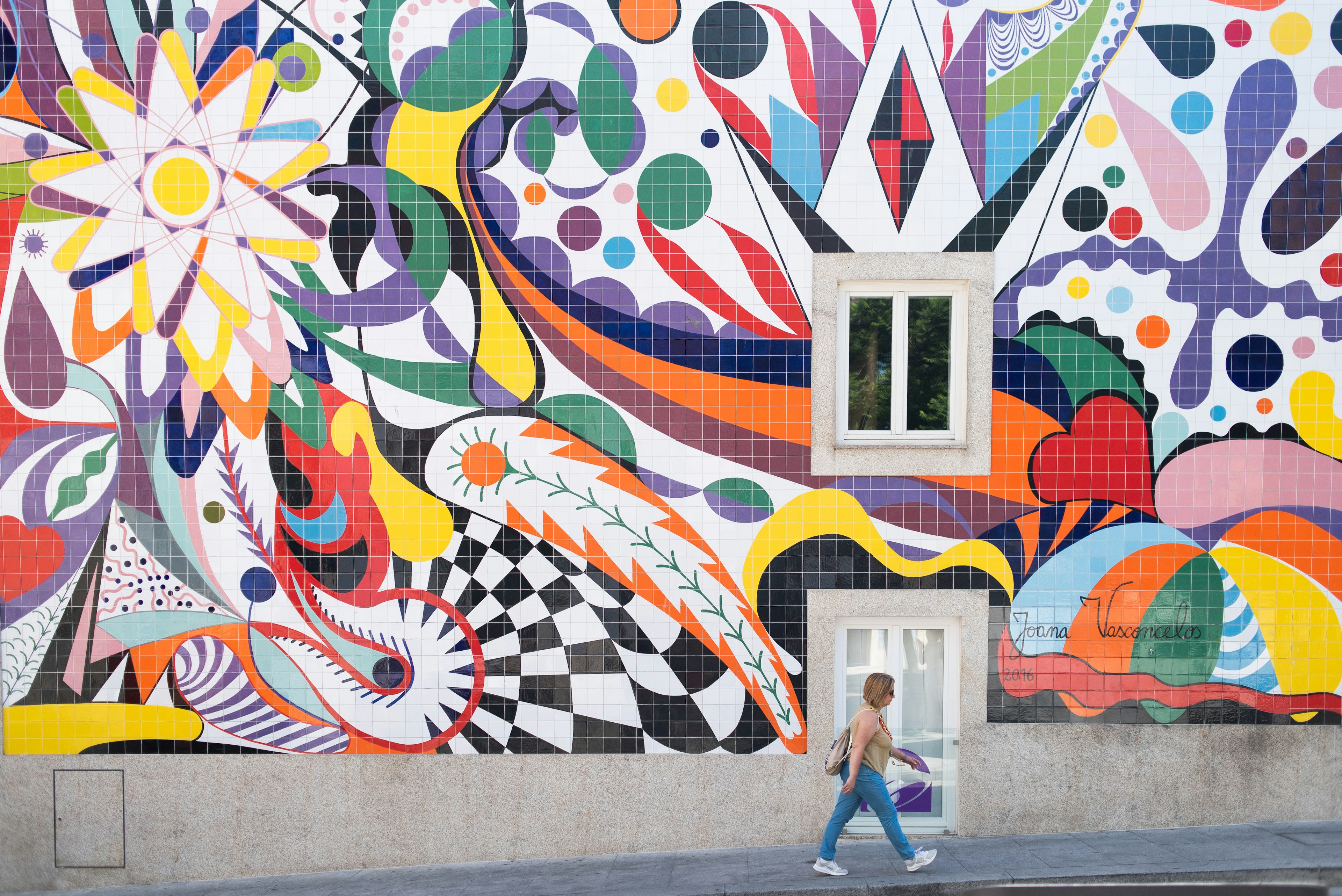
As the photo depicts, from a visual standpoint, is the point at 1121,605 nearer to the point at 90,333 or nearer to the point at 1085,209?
the point at 1085,209

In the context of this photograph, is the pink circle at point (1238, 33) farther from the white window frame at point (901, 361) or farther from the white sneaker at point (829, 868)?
the white sneaker at point (829, 868)

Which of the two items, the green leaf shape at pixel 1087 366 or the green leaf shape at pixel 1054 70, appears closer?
the green leaf shape at pixel 1054 70

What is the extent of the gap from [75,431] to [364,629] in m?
2.84

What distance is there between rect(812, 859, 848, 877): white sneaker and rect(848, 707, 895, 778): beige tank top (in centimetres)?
79

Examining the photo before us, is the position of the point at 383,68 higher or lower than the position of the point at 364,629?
higher

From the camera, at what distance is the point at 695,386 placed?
6.47 metres

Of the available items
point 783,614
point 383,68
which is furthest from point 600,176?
point 783,614

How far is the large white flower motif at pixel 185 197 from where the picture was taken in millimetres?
6445

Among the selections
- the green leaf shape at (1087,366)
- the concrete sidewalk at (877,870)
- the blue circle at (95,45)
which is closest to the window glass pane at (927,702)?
the concrete sidewalk at (877,870)

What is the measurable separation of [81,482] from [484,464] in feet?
10.8

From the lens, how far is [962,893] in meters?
5.54

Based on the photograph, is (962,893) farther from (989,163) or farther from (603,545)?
(989,163)

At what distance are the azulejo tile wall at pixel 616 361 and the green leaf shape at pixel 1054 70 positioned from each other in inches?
1.3

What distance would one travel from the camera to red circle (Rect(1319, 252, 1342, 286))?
6344mm
